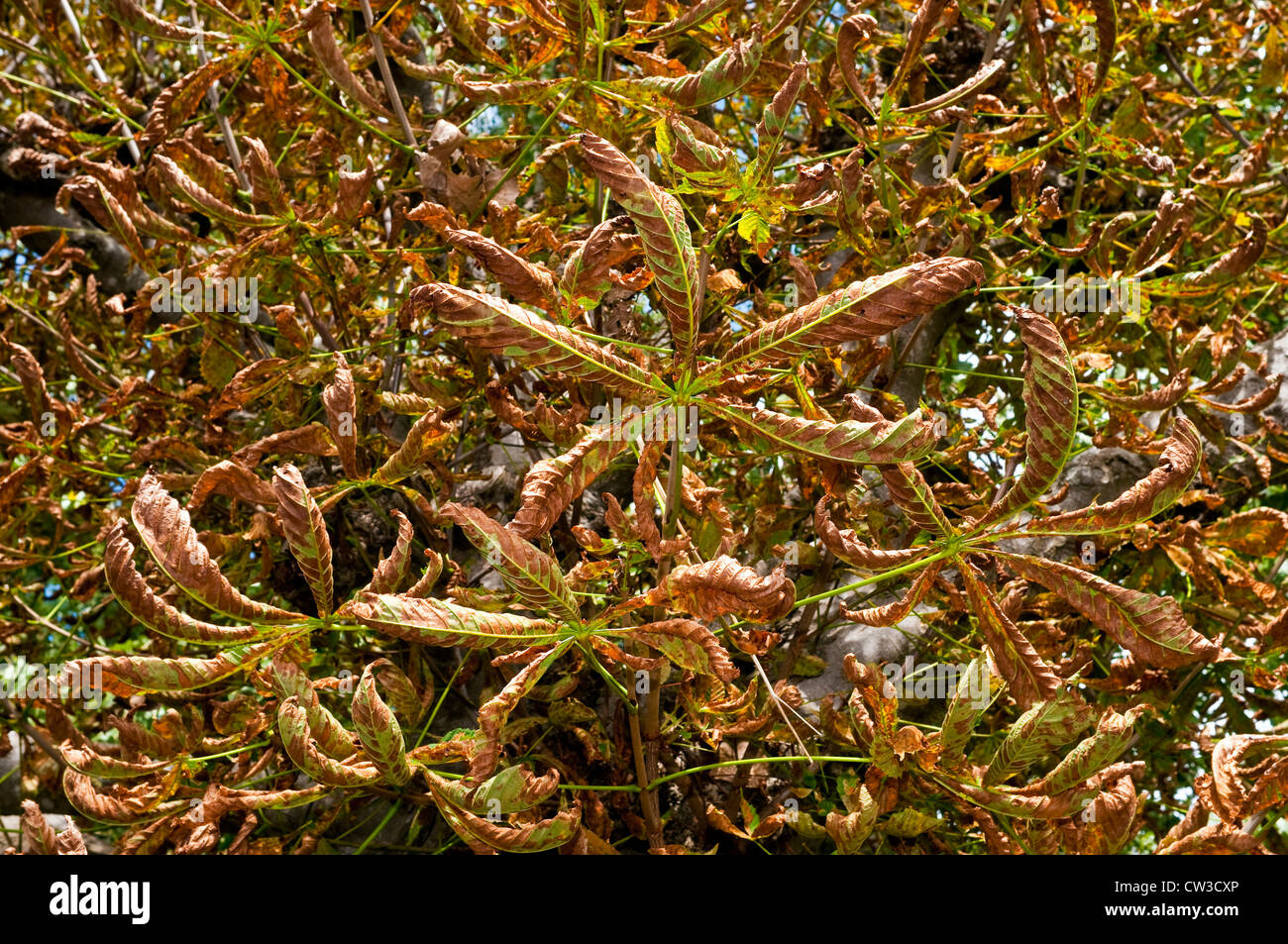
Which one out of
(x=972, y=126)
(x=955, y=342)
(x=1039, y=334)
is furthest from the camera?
(x=955, y=342)

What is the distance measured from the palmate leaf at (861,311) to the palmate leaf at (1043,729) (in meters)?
0.40

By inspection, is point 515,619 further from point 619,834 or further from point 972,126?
point 972,126

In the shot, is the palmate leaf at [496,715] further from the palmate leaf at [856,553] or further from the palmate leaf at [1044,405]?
the palmate leaf at [1044,405]

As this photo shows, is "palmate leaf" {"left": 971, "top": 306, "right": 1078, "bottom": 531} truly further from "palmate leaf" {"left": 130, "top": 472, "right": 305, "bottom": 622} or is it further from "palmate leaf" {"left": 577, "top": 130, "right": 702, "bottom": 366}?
"palmate leaf" {"left": 130, "top": 472, "right": 305, "bottom": 622}

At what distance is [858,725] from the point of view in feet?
3.51

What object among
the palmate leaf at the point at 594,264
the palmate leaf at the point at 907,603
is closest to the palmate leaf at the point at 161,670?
the palmate leaf at the point at 594,264

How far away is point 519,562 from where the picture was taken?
0.78 meters

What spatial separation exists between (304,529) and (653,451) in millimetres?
315

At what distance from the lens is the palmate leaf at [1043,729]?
3.11 ft

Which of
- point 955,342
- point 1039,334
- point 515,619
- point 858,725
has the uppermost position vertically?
point 955,342

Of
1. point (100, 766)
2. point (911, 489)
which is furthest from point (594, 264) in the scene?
point (100, 766)

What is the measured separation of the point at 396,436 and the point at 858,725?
1.04 metres

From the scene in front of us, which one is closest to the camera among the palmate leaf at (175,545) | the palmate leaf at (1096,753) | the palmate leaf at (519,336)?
the palmate leaf at (519,336)
